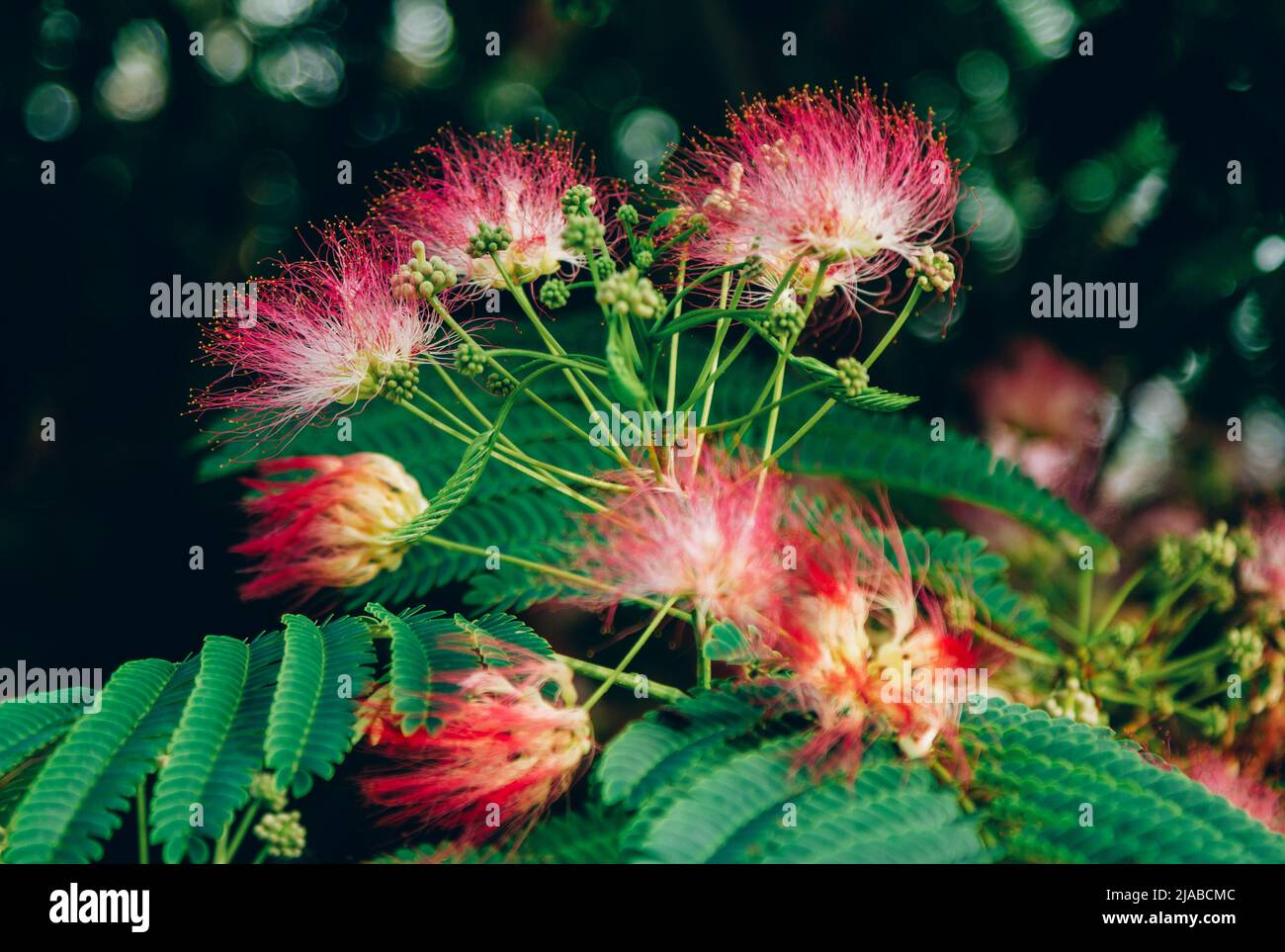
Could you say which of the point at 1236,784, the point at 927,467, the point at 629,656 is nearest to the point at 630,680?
the point at 629,656

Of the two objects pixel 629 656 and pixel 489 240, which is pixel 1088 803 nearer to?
pixel 629 656

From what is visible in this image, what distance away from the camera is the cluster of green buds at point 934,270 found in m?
1.82

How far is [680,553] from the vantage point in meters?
1.78

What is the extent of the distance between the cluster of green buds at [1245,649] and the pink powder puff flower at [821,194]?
1.38 m

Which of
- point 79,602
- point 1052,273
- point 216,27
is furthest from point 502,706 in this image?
point 216,27

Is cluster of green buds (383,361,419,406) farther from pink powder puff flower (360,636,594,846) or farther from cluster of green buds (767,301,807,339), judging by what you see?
cluster of green buds (767,301,807,339)

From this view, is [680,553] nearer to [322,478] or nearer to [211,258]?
[322,478]

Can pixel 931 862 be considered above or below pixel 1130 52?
below

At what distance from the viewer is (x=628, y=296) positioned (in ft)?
5.21

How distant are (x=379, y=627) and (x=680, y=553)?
1.82 ft

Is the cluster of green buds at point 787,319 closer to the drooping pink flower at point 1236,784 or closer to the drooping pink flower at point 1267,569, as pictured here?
the drooping pink flower at point 1236,784

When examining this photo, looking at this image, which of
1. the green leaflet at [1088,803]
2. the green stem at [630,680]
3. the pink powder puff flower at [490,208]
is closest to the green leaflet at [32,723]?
the green stem at [630,680]

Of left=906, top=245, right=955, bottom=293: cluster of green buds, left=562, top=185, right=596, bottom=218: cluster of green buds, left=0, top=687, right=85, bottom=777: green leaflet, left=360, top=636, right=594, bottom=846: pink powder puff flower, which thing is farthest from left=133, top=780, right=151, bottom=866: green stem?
left=906, top=245, right=955, bottom=293: cluster of green buds

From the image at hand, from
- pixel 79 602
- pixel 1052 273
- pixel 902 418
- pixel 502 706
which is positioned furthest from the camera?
pixel 79 602
